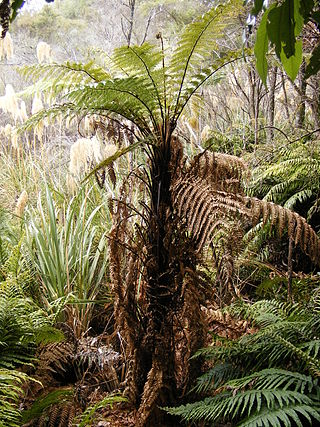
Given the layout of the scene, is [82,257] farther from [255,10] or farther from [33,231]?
[255,10]

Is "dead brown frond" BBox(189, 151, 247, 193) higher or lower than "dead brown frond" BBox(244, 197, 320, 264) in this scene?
higher

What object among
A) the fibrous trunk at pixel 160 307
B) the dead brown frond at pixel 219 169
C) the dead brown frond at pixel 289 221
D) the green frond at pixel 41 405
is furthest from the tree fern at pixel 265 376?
the dead brown frond at pixel 219 169

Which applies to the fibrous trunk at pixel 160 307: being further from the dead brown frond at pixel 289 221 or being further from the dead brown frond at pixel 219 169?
the dead brown frond at pixel 289 221

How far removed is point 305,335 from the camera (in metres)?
1.55

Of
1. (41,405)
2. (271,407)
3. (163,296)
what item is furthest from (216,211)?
(41,405)

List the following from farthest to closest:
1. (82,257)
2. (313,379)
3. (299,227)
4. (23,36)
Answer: (23,36)
(82,257)
(299,227)
(313,379)

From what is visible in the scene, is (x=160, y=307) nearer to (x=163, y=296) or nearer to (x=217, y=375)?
(x=163, y=296)

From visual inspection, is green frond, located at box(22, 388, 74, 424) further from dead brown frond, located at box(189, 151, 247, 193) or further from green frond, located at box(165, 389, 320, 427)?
dead brown frond, located at box(189, 151, 247, 193)

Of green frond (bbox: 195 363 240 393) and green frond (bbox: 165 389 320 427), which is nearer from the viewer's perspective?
green frond (bbox: 165 389 320 427)

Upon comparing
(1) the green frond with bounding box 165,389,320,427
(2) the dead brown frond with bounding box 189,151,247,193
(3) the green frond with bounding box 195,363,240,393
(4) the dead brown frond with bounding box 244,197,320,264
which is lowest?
(3) the green frond with bounding box 195,363,240,393

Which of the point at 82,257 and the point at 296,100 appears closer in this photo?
the point at 82,257

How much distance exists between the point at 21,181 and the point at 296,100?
2.88m

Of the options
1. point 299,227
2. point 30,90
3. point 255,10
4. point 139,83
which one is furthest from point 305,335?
point 30,90

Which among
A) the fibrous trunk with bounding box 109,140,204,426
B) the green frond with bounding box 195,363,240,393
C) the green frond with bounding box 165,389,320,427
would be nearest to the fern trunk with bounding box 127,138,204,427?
the fibrous trunk with bounding box 109,140,204,426
